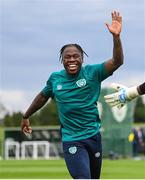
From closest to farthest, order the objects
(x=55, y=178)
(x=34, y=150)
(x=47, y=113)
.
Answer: (x=55, y=178) < (x=34, y=150) < (x=47, y=113)

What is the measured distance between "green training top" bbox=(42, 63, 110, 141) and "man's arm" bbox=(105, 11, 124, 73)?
0.45 ft

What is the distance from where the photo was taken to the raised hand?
30.1 ft

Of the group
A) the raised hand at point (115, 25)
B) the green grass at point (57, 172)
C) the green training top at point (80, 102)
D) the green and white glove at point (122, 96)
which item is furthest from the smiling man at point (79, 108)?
the green grass at point (57, 172)

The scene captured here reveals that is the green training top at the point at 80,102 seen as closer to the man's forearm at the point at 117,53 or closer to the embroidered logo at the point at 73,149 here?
the embroidered logo at the point at 73,149

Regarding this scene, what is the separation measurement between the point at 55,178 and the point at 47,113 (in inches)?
3021

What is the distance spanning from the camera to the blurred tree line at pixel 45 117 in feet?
248

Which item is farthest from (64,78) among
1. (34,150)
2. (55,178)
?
(34,150)

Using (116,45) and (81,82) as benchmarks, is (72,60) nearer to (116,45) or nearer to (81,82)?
(81,82)

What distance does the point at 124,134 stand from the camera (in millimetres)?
43594

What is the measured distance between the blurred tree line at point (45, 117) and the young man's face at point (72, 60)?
44750 mm

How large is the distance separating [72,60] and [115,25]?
28.7 inches

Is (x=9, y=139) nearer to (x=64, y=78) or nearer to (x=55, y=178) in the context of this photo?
(x=55, y=178)

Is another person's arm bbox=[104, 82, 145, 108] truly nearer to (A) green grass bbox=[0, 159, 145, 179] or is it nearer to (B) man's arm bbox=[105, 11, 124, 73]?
Result: (B) man's arm bbox=[105, 11, 124, 73]

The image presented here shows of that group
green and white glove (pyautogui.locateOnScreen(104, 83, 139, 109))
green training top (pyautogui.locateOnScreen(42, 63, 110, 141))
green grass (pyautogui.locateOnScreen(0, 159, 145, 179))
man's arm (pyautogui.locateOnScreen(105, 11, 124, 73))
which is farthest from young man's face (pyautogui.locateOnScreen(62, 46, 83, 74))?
green grass (pyautogui.locateOnScreen(0, 159, 145, 179))
